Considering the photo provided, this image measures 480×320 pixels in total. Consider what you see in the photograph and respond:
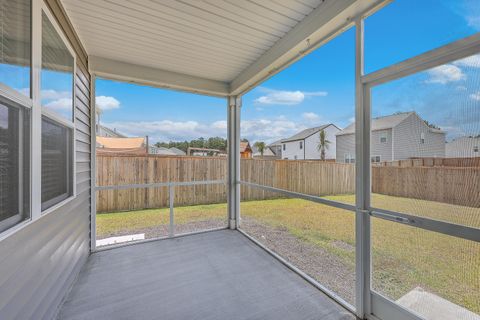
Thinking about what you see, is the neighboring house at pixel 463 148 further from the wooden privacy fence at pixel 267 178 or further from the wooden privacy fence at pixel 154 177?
the wooden privacy fence at pixel 154 177

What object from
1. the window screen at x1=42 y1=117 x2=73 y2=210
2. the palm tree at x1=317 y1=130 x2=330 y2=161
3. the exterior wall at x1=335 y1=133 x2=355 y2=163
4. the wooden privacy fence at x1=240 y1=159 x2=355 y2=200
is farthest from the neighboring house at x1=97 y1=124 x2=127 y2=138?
the exterior wall at x1=335 y1=133 x2=355 y2=163

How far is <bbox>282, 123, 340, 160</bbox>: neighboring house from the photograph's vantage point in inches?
86.2

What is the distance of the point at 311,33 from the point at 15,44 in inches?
86.2

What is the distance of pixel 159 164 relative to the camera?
15.0 feet

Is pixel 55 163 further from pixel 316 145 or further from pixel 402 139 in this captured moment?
pixel 402 139

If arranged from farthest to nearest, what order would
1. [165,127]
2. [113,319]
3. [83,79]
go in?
1. [165,127]
2. [83,79]
3. [113,319]

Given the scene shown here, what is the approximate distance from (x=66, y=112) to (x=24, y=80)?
0.88m

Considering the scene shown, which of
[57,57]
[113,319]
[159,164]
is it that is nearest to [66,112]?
[57,57]

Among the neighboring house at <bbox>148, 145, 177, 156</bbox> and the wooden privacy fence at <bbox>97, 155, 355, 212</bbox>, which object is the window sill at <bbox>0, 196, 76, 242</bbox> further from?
the neighboring house at <bbox>148, 145, 177, 156</bbox>

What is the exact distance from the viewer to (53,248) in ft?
5.68

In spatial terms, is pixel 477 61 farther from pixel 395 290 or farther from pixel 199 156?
pixel 199 156

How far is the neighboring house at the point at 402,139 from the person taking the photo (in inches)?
54.8

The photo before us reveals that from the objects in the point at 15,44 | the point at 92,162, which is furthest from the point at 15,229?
the point at 92,162

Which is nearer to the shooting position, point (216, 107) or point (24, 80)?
point (24, 80)
